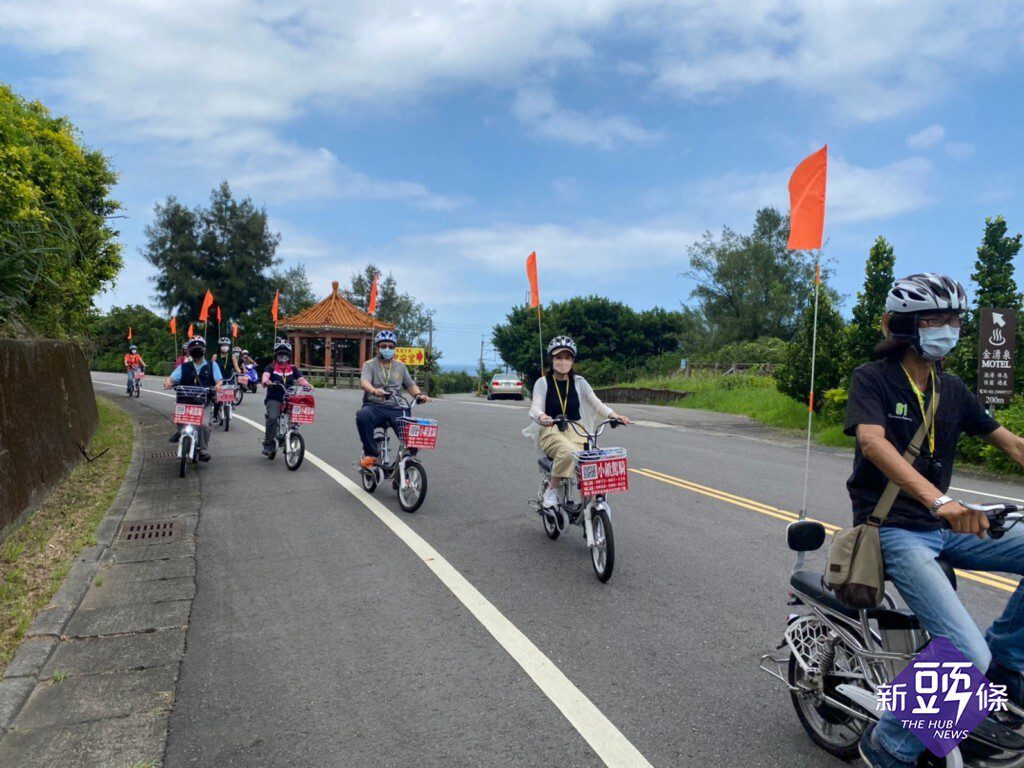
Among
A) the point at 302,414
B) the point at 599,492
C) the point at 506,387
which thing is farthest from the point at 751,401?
the point at 599,492

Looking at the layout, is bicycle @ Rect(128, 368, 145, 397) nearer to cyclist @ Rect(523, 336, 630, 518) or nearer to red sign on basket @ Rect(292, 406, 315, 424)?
red sign on basket @ Rect(292, 406, 315, 424)

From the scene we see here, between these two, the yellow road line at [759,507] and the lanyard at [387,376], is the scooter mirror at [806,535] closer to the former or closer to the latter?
the yellow road line at [759,507]

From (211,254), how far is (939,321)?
6929 centimetres

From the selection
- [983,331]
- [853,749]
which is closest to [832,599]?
[853,749]

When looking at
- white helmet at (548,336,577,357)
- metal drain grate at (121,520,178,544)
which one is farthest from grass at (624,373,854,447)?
metal drain grate at (121,520,178,544)

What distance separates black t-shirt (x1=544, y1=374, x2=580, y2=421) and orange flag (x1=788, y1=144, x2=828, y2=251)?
85.1 inches

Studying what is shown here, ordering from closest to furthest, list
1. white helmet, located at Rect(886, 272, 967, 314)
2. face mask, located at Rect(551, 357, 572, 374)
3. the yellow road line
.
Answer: white helmet, located at Rect(886, 272, 967, 314) < the yellow road line < face mask, located at Rect(551, 357, 572, 374)

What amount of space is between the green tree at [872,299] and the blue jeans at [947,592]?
58.2ft

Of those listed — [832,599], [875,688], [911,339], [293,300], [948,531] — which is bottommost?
[875,688]

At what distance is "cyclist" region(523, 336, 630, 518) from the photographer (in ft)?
22.8

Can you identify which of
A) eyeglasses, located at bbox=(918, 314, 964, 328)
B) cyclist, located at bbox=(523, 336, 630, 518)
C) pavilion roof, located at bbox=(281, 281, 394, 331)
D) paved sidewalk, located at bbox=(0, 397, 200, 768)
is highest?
pavilion roof, located at bbox=(281, 281, 394, 331)

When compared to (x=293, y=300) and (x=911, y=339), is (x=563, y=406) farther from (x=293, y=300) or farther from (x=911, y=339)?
(x=293, y=300)

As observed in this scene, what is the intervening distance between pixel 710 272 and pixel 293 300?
38223 mm

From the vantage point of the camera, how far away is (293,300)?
247 feet
